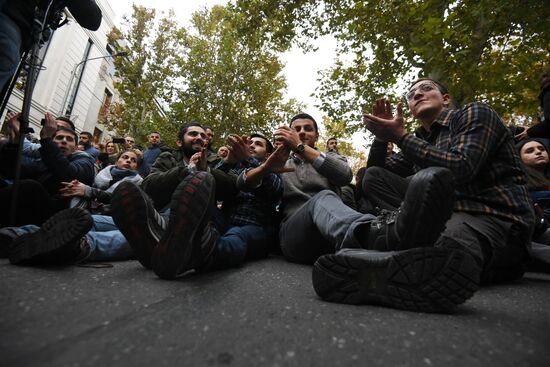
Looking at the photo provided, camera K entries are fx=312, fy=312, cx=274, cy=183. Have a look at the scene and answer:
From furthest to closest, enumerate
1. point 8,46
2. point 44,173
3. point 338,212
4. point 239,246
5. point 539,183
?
point 539,183 < point 44,173 < point 239,246 < point 8,46 < point 338,212

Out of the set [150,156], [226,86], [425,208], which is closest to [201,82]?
[226,86]

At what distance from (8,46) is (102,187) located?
64.0 inches

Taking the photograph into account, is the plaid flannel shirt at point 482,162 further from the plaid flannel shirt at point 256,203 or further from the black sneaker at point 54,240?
the black sneaker at point 54,240

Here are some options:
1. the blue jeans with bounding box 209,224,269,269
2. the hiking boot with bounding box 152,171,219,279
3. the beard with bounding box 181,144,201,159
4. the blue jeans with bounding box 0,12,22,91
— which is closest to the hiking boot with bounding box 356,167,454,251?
the hiking boot with bounding box 152,171,219,279

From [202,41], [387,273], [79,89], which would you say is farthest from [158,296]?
[79,89]

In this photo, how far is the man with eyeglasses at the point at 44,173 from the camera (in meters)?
2.35

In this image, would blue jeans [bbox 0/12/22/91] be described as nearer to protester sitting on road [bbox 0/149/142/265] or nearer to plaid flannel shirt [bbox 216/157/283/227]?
protester sitting on road [bbox 0/149/142/265]

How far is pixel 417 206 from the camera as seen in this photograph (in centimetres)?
107

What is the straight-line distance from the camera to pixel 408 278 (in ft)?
3.46

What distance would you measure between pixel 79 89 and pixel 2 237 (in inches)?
713

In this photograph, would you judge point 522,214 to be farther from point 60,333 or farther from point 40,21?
point 40,21

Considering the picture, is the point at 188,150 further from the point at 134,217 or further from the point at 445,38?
the point at 445,38

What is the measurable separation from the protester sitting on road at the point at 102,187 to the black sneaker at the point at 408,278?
1.79m

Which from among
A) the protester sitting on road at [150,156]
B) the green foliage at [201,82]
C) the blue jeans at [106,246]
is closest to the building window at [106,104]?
the green foliage at [201,82]
